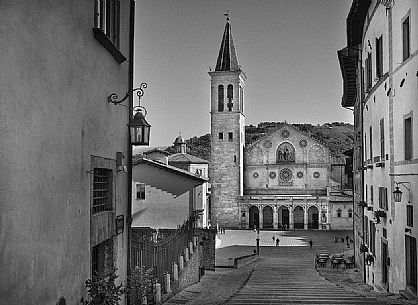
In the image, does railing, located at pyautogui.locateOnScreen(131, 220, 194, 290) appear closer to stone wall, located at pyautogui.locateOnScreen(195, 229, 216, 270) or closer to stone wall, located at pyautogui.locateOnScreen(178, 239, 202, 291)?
stone wall, located at pyautogui.locateOnScreen(178, 239, 202, 291)

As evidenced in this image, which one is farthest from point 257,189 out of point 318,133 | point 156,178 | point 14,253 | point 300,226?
point 318,133

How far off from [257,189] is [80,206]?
56.4 m

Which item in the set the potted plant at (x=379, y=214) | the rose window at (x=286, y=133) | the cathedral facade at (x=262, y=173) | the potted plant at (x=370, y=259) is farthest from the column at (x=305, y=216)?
the potted plant at (x=379, y=214)

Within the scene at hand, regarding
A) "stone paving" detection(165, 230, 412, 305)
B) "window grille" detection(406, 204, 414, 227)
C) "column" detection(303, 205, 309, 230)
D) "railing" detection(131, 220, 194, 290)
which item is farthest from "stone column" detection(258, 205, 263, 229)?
"window grille" detection(406, 204, 414, 227)

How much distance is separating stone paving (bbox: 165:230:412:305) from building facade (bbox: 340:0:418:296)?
4.33ft

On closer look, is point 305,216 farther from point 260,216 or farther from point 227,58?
point 227,58

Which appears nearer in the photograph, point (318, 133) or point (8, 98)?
point (8, 98)

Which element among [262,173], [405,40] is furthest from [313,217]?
[405,40]

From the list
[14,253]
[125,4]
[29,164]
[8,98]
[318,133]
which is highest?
[318,133]

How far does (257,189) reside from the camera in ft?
204

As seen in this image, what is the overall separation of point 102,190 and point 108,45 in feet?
6.83

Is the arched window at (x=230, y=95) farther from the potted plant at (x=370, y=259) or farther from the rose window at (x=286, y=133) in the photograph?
the potted plant at (x=370, y=259)

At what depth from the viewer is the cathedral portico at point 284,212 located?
5841cm

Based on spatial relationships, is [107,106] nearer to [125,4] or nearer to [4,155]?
[125,4]
